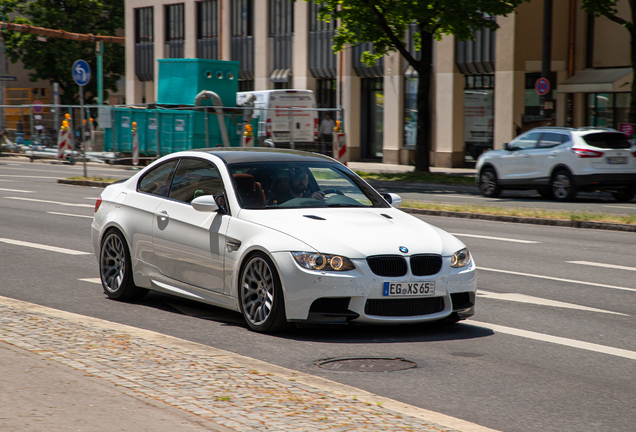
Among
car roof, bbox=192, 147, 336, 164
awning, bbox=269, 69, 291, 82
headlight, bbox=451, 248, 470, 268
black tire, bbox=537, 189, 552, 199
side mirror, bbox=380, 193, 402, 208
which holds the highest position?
awning, bbox=269, 69, 291, 82

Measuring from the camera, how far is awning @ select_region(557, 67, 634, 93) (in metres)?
30.1

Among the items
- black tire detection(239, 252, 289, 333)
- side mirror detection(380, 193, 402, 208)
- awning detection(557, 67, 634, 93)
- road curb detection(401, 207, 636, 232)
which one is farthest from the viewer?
awning detection(557, 67, 634, 93)

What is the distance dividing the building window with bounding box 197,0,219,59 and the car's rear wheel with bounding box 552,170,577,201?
28763 millimetres

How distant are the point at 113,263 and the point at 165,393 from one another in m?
4.10

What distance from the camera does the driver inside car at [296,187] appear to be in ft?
25.5

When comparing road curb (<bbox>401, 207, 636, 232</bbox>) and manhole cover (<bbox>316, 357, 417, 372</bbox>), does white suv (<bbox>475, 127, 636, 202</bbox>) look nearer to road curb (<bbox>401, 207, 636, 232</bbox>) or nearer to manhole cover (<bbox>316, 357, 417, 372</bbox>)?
road curb (<bbox>401, 207, 636, 232</bbox>)

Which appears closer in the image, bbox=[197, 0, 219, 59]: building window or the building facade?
the building facade

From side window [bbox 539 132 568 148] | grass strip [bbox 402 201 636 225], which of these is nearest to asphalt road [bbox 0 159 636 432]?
grass strip [bbox 402 201 636 225]

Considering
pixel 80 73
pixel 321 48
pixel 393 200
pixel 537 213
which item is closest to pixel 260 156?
pixel 393 200

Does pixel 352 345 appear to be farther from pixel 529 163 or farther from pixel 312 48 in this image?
pixel 312 48

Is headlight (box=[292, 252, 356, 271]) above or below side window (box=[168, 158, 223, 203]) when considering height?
below

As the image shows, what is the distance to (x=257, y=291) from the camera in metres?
7.14

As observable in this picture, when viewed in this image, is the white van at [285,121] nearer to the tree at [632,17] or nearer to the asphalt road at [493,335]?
the tree at [632,17]

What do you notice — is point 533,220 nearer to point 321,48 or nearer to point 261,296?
point 261,296
